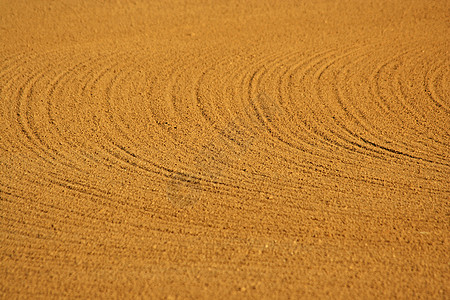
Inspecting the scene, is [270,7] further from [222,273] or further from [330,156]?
[222,273]

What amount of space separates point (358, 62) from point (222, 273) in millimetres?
5986

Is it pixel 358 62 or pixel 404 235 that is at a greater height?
pixel 358 62

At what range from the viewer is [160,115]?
7.42m

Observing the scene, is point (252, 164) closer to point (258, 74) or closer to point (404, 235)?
point (404, 235)

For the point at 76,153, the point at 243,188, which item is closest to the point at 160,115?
the point at 76,153

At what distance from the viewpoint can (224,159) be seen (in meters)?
6.43

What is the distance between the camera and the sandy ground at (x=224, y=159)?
4812mm

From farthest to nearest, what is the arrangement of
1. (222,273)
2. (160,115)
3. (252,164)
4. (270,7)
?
(270,7)
(160,115)
(252,164)
(222,273)

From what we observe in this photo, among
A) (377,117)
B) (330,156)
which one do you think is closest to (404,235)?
(330,156)

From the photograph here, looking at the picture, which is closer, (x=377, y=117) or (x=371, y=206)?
(x=371, y=206)

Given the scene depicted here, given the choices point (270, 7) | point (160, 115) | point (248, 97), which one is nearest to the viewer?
point (160, 115)

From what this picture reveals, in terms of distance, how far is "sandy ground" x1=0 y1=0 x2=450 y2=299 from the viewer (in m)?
4.81

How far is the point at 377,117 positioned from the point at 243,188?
115 inches

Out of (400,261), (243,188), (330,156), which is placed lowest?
(400,261)
